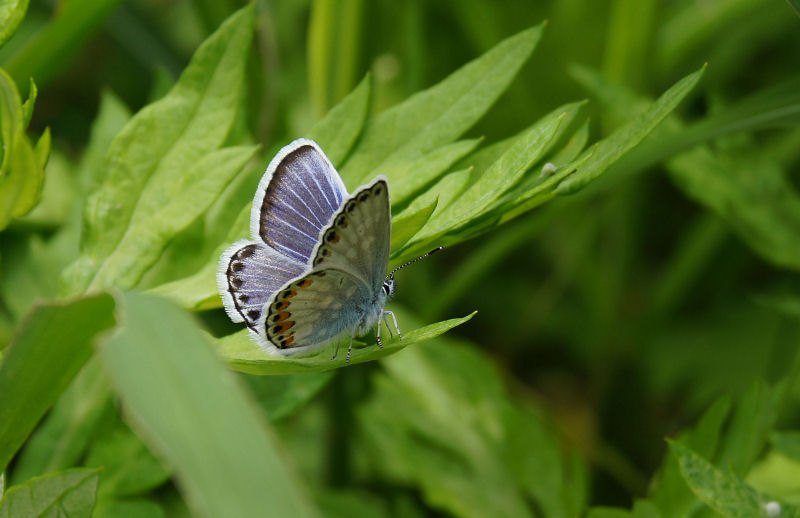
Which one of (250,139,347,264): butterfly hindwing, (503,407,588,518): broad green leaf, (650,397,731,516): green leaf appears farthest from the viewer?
(503,407,588,518): broad green leaf

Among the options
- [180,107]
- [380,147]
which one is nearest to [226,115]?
[180,107]

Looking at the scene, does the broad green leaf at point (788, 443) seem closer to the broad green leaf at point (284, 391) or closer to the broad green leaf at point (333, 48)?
the broad green leaf at point (284, 391)

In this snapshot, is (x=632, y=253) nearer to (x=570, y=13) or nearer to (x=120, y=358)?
(x=570, y=13)

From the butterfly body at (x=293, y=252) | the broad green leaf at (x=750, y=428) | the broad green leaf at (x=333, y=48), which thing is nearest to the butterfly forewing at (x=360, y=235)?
the butterfly body at (x=293, y=252)

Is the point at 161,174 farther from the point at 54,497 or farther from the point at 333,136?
the point at 54,497

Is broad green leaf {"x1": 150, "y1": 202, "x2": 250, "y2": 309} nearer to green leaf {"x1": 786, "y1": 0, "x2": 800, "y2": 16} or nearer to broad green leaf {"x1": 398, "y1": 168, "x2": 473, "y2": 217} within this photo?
broad green leaf {"x1": 398, "y1": 168, "x2": 473, "y2": 217}

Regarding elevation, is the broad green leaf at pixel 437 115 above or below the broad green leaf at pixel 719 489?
above

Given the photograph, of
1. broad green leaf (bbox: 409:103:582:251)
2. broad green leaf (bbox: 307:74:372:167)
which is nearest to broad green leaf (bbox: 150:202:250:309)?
broad green leaf (bbox: 307:74:372:167)
